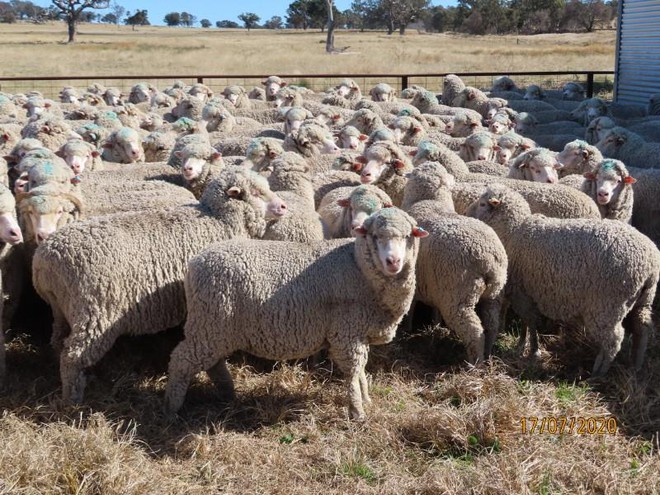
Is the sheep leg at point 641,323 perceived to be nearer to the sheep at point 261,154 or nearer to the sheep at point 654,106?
the sheep at point 261,154

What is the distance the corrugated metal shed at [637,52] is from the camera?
48.0 feet

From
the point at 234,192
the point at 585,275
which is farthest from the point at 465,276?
the point at 234,192

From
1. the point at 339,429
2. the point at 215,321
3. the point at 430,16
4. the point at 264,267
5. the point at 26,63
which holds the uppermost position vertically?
the point at 430,16

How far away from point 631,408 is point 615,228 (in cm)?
115

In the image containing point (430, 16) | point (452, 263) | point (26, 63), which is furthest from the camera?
point (430, 16)

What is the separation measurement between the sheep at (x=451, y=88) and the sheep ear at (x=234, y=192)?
9.81 metres

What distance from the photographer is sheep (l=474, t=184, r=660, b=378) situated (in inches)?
178

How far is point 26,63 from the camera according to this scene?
3080 cm

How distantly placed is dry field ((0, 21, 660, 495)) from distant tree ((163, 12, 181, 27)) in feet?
389

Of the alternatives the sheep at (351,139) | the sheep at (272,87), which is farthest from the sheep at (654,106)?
the sheep at (351,139)

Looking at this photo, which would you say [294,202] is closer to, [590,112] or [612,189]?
[612,189]

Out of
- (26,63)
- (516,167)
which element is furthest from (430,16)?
(516,167)

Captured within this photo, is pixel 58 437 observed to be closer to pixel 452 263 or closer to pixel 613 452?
pixel 452 263
